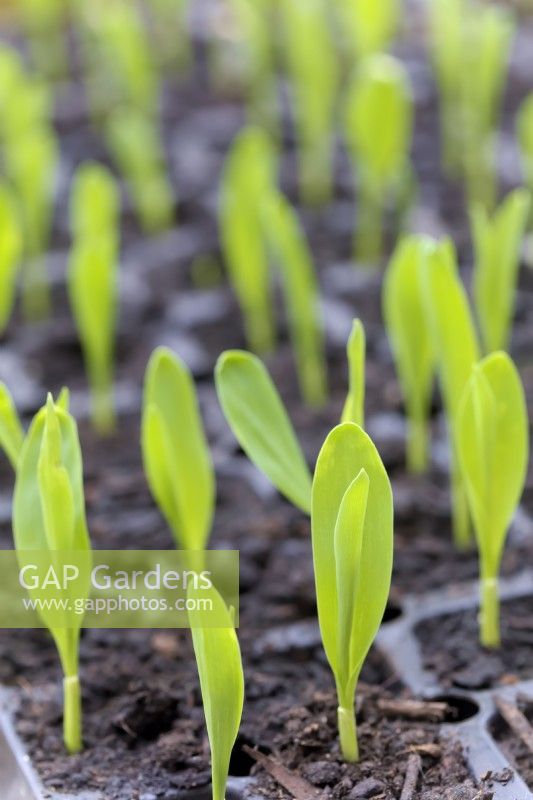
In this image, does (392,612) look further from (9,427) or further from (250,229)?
(250,229)

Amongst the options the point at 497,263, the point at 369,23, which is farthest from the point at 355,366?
the point at 369,23

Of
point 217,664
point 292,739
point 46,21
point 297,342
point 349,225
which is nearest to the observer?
point 217,664

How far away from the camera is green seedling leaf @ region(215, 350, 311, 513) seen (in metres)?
0.82

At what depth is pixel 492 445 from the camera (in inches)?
32.6

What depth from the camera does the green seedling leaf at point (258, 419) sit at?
0.82 metres

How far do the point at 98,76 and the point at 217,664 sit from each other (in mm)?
2015

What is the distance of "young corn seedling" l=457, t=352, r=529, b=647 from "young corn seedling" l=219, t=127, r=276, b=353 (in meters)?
0.57

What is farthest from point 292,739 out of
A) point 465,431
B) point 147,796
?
point 465,431

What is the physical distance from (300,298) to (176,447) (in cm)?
36

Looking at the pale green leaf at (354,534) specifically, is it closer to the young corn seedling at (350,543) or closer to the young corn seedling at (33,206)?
the young corn seedling at (350,543)

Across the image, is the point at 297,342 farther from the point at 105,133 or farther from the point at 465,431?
the point at 105,133

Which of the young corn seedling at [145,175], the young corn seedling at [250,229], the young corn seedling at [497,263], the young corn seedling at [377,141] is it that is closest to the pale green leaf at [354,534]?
the young corn seedling at [497,263]

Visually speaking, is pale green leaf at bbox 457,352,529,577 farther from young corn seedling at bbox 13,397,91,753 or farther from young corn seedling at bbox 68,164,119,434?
young corn seedling at bbox 68,164,119,434

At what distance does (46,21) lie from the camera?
8.72ft
